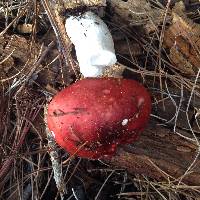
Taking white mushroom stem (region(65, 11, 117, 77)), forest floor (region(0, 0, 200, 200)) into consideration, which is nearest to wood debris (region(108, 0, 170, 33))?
forest floor (region(0, 0, 200, 200))

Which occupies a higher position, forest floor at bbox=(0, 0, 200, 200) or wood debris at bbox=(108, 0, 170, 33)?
wood debris at bbox=(108, 0, 170, 33)

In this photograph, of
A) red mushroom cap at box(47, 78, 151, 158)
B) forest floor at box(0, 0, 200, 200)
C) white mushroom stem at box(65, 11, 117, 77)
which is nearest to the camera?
red mushroom cap at box(47, 78, 151, 158)

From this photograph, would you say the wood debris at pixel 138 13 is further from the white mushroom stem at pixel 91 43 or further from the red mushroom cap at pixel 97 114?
the red mushroom cap at pixel 97 114

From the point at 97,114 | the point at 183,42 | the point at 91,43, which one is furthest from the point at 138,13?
the point at 97,114

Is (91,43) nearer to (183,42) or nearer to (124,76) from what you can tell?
(124,76)

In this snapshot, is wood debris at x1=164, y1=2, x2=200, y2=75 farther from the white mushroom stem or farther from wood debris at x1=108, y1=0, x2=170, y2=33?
the white mushroom stem

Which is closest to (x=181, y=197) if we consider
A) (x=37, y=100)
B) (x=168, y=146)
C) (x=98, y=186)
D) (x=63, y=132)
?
(x=168, y=146)

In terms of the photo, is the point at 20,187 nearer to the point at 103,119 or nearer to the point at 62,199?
the point at 62,199

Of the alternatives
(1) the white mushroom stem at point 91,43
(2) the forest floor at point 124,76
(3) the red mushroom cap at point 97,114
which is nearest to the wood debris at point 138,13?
(2) the forest floor at point 124,76
